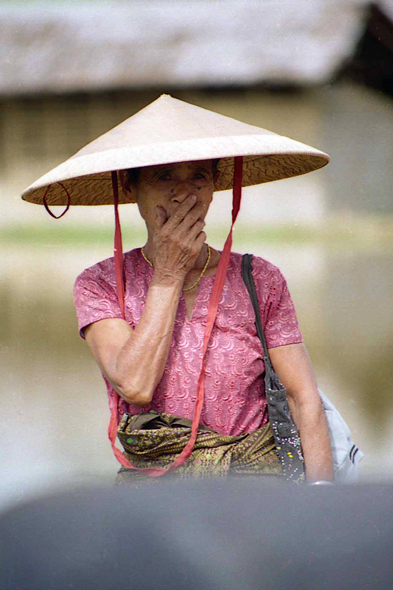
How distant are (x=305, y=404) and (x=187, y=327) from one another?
36 centimetres

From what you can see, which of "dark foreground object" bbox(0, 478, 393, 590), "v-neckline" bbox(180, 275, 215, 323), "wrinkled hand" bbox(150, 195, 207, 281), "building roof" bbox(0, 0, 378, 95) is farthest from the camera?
"building roof" bbox(0, 0, 378, 95)

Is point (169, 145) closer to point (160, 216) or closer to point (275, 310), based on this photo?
point (160, 216)

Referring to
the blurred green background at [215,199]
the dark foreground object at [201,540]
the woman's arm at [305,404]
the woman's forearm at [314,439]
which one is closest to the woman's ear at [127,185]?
the woman's arm at [305,404]

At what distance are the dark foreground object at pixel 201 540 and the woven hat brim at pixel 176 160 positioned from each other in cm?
114

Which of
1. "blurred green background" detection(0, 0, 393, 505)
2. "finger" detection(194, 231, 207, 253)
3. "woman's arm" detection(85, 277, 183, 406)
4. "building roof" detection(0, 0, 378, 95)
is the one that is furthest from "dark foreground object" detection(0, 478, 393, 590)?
"building roof" detection(0, 0, 378, 95)

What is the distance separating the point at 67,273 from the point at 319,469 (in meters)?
2.25

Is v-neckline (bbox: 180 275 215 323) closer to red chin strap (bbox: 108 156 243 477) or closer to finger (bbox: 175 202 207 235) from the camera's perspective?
red chin strap (bbox: 108 156 243 477)

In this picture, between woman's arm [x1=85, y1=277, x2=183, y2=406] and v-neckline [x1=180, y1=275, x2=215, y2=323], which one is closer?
woman's arm [x1=85, y1=277, x2=183, y2=406]

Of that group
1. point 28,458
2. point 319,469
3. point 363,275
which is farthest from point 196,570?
point 363,275

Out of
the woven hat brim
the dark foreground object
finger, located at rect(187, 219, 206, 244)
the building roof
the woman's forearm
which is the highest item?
the building roof

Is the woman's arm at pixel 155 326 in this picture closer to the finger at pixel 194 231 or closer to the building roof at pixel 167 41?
the finger at pixel 194 231

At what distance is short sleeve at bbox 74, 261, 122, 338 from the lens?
1.83 metres

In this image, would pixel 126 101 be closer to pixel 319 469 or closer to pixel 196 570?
pixel 319 469

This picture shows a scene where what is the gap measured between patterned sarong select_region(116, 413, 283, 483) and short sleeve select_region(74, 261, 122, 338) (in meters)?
0.26
